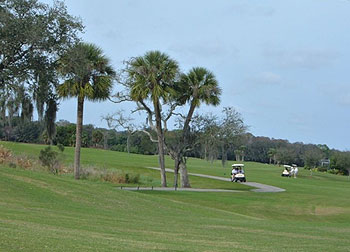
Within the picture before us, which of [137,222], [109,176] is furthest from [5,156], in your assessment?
[137,222]

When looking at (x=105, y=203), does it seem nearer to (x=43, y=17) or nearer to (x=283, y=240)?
(x=283, y=240)

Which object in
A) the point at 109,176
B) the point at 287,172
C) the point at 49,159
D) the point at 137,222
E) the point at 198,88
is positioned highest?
the point at 198,88

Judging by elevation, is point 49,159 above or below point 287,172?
above

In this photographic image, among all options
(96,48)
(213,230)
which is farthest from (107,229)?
(96,48)

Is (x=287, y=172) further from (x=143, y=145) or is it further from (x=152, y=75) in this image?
(x=152, y=75)

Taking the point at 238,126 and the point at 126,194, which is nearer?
the point at 126,194

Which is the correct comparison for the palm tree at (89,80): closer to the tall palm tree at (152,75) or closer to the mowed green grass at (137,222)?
the tall palm tree at (152,75)

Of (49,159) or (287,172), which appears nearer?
(49,159)

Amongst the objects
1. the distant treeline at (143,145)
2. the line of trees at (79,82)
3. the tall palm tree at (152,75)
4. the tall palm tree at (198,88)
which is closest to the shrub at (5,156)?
the line of trees at (79,82)

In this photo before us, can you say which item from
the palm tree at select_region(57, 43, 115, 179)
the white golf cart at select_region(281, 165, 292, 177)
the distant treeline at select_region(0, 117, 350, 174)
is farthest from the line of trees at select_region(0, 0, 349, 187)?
the distant treeline at select_region(0, 117, 350, 174)

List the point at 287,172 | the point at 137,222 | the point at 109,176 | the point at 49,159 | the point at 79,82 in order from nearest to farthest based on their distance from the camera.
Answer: the point at 137,222
the point at 79,82
the point at 49,159
the point at 109,176
the point at 287,172

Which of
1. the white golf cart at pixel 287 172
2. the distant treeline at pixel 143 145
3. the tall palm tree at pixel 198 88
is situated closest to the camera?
the tall palm tree at pixel 198 88

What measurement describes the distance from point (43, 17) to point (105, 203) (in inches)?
404

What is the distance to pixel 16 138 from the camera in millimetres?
93875
